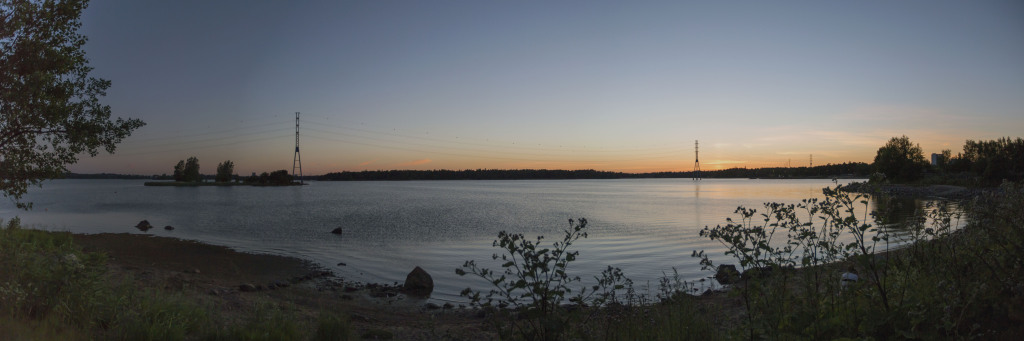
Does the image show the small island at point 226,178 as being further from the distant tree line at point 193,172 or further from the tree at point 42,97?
the tree at point 42,97

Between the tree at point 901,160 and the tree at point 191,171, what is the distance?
187 meters

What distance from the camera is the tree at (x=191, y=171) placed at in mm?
159800

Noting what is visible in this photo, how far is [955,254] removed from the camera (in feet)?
18.7

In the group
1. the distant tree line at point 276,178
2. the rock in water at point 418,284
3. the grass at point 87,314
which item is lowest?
the rock in water at point 418,284

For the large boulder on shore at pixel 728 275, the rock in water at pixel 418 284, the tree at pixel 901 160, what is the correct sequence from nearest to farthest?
the large boulder on shore at pixel 728 275 < the rock in water at pixel 418 284 < the tree at pixel 901 160

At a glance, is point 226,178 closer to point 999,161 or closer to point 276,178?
point 276,178

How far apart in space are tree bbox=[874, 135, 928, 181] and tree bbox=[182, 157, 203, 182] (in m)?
187

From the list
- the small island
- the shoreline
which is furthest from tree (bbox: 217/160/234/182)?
the shoreline

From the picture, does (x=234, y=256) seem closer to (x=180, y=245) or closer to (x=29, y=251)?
(x=180, y=245)

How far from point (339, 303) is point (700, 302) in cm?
853

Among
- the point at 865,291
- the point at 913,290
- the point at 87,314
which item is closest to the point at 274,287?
the point at 87,314

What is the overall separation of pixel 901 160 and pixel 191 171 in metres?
193

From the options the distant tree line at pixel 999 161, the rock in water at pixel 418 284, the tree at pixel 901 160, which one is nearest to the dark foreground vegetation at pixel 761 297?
the rock in water at pixel 418 284

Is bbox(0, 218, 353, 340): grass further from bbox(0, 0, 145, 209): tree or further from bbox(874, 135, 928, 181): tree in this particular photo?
bbox(874, 135, 928, 181): tree
